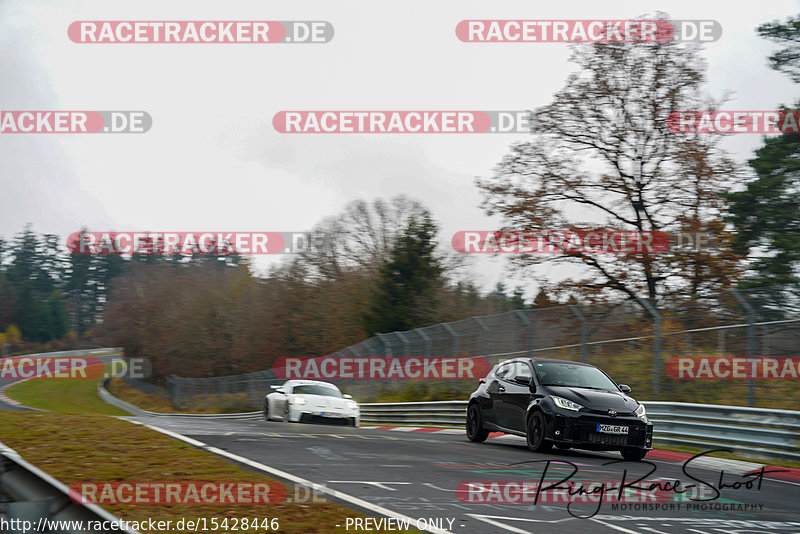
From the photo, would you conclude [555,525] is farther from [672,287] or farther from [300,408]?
[672,287]

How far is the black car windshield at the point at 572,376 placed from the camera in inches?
511

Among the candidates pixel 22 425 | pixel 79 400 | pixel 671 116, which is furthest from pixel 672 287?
pixel 79 400

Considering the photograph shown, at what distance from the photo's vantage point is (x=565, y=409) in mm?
12109

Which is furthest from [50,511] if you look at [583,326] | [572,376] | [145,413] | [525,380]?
[145,413]

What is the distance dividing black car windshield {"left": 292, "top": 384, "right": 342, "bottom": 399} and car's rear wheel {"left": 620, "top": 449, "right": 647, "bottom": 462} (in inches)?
361

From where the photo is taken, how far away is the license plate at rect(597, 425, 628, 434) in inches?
470

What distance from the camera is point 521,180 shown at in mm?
28875

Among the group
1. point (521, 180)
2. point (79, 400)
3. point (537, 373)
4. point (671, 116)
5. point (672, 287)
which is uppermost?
point (671, 116)

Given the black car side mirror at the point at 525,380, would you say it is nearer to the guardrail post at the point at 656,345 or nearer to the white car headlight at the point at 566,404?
the white car headlight at the point at 566,404

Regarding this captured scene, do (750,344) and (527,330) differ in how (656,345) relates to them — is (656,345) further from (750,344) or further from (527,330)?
(527,330)

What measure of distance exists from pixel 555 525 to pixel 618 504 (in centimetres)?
136

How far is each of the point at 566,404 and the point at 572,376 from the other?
107 cm

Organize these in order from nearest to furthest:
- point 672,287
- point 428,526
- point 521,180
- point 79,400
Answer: point 428,526, point 672,287, point 521,180, point 79,400

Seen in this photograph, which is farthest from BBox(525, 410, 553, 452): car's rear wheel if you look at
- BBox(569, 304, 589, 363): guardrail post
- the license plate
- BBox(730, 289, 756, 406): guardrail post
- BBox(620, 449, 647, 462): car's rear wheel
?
BBox(569, 304, 589, 363): guardrail post
